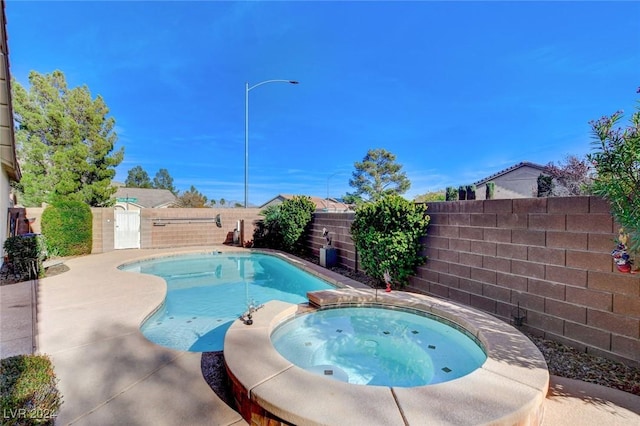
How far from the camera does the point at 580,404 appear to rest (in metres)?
2.37

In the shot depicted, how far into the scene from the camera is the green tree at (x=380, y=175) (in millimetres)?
30453

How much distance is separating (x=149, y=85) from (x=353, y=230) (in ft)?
58.8

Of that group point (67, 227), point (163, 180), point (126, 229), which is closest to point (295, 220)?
point (126, 229)

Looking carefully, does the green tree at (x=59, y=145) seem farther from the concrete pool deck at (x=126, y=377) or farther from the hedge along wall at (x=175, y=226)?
the concrete pool deck at (x=126, y=377)

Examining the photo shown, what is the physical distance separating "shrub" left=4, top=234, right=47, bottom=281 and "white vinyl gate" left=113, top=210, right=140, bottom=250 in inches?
194

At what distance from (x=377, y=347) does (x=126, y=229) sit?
12618 mm

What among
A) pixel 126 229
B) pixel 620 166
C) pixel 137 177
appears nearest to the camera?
pixel 620 166

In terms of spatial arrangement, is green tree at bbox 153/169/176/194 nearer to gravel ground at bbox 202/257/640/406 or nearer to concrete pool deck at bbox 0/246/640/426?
concrete pool deck at bbox 0/246/640/426

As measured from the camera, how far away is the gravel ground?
2.66 metres

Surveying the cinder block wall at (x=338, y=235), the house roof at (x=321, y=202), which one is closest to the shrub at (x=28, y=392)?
the cinder block wall at (x=338, y=235)

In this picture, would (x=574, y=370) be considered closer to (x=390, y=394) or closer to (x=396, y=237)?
(x=390, y=394)

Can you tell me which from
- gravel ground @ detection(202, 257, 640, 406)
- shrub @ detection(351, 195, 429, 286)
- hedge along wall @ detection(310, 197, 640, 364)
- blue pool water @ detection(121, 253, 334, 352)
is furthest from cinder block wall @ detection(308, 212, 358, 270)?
gravel ground @ detection(202, 257, 640, 406)

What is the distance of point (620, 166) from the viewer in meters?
2.46

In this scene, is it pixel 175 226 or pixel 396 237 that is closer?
pixel 396 237
